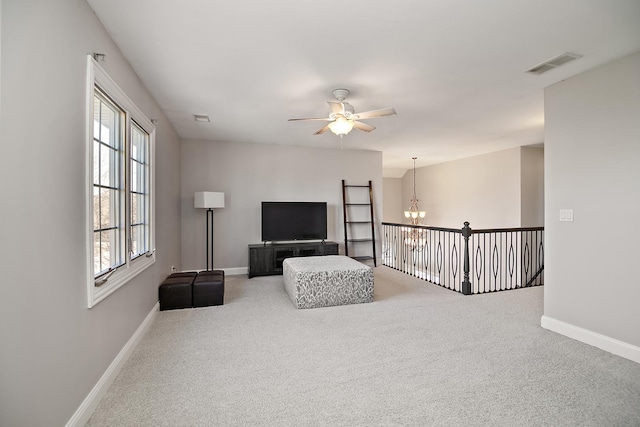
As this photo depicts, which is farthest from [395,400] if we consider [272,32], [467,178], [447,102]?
[467,178]

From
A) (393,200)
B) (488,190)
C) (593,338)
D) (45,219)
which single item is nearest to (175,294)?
(45,219)

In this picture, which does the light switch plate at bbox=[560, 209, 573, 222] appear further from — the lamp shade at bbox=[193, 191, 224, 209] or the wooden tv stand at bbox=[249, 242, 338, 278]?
the lamp shade at bbox=[193, 191, 224, 209]

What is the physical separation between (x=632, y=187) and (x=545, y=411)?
203 cm

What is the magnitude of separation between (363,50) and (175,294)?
11.5 ft

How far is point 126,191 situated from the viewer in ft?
8.63

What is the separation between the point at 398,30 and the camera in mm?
2213

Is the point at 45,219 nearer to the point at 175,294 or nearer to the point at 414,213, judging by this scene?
the point at 175,294

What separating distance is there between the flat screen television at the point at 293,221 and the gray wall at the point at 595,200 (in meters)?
3.77

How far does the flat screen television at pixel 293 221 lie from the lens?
5828 millimetres

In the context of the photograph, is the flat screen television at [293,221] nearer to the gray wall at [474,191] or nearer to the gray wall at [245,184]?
the gray wall at [245,184]

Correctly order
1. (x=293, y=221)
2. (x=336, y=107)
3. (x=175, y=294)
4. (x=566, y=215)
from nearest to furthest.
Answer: (x=566, y=215) < (x=336, y=107) < (x=175, y=294) < (x=293, y=221)

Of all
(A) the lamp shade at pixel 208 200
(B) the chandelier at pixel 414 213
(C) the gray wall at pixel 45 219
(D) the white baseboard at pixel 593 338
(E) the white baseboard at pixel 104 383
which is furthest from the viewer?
(B) the chandelier at pixel 414 213

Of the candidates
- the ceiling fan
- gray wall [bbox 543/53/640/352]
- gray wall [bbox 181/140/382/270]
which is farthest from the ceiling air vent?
gray wall [bbox 181/140/382/270]

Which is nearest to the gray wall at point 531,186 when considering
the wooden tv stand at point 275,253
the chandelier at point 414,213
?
the chandelier at point 414,213
